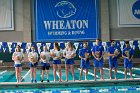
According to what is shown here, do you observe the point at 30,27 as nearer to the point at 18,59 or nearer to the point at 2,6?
the point at 2,6

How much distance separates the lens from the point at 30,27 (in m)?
23.5

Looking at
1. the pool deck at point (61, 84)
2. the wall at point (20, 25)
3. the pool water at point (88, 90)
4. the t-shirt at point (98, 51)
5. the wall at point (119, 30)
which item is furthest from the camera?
the wall at point (119, 30)

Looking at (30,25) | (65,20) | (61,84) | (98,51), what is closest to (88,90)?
(61,84)

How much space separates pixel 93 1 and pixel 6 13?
5951mm

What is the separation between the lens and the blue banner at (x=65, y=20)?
23.6m

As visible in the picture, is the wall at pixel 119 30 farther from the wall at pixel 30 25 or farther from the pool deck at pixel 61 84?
the pool deck at pixel 61 84

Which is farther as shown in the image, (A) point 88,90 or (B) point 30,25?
(B) point 30,25

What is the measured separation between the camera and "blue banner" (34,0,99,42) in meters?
23.6

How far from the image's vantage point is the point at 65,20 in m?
23.6

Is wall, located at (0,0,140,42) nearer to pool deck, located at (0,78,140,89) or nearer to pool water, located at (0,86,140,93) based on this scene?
pool deck, located at (0,78,140,89)

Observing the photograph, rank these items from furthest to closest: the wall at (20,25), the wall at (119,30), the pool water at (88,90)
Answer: the wall at (119,30) < the wall at (20,25) < the pool water at (88,90)

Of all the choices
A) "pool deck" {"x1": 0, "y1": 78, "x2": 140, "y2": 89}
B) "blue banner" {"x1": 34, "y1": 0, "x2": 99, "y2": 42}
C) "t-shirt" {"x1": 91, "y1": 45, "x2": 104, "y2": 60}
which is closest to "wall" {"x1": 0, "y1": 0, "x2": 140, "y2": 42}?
"blue banner" {"x1": 34, "y1": 0, "x2": 99, "y2": 42}

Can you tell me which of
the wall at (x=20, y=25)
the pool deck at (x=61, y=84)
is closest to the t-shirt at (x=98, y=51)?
the pool deck at (x=61, y=84)

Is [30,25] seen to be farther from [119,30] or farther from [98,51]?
[98,51]
